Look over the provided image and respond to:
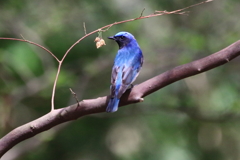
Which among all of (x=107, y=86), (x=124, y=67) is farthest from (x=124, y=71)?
(x=107, y=86)

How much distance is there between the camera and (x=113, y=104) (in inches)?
106

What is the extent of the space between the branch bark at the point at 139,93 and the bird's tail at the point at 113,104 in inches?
5.5

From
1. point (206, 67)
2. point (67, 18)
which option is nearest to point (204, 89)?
point (67, 18)

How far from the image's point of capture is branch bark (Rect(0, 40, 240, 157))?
2.32 meters

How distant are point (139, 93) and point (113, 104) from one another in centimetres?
34

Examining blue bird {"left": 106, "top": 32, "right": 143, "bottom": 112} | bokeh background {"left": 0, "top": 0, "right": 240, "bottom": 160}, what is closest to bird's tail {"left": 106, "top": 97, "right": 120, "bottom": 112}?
blue bird {"left": 106, "top": 32, "right": 143, "bottom": 112}

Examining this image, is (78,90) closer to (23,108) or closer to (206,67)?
(23,108)

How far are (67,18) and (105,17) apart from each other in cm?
75

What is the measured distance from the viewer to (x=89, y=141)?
649 cm

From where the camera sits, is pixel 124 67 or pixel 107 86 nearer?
pixel 124 67

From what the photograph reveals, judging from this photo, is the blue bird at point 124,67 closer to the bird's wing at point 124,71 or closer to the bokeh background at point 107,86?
the bird's wing at point 124,71

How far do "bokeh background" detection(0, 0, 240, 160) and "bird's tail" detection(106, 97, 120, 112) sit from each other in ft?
10.7

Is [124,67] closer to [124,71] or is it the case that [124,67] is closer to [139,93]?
[124,71]

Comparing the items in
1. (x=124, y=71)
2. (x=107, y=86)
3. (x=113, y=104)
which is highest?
(x=113, y=104)
